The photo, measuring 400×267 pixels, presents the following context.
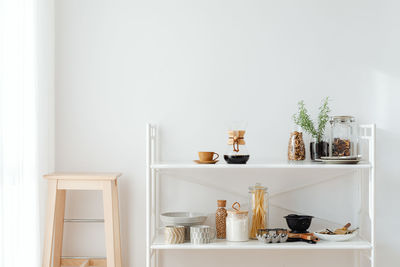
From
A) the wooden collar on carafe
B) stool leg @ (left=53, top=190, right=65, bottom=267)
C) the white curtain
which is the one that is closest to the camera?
the white curtain

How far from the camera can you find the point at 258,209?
7.83 ft

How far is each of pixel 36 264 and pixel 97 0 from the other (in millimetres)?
1471

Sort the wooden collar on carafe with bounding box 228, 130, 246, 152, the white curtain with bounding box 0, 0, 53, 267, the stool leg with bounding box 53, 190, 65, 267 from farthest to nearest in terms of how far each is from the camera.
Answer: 1. the stool leg with bounding box 53, 190, 65, 267
2. the wooden collar on carafe with bounding box 228, 130, 246, 152
3. the white curtain with bounding box 0, 0, 53, 267

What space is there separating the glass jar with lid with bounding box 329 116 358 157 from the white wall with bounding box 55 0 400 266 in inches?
6.3

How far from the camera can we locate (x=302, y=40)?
259 centimetres

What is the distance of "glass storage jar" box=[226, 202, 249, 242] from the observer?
231 cm

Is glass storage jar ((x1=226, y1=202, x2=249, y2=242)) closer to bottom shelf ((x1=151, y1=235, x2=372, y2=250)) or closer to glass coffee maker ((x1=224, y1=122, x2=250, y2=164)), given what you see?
bottom shelf ((x1=151, y1=235, x2=372, y2=250))

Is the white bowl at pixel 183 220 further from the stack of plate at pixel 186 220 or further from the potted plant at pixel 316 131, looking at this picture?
the potted plant at pixel 316 131

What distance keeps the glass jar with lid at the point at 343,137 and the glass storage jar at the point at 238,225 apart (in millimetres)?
550

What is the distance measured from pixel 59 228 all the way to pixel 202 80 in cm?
113

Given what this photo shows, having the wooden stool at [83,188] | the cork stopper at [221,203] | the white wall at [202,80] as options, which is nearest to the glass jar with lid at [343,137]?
Answer: the white wall at [202,80]

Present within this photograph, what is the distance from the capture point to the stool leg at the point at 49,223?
7.76 feet

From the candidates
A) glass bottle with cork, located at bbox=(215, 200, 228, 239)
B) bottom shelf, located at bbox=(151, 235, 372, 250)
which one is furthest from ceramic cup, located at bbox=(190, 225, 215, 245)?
glass bottle with cork, located at bbox=(215, 200, 228, 239)

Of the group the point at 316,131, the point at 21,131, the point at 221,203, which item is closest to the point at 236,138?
the point at 221,203
